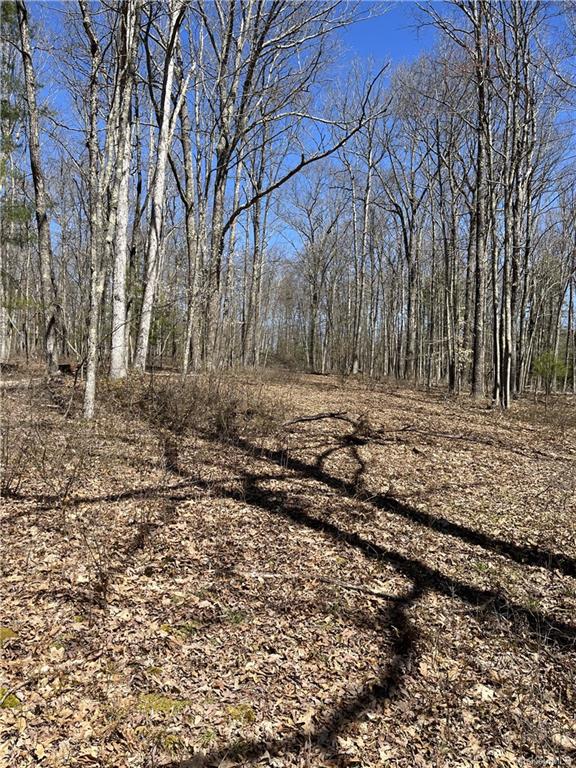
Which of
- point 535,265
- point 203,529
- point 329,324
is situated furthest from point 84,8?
point 329,324

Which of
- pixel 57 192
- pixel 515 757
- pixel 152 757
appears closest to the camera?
pixel 152 757

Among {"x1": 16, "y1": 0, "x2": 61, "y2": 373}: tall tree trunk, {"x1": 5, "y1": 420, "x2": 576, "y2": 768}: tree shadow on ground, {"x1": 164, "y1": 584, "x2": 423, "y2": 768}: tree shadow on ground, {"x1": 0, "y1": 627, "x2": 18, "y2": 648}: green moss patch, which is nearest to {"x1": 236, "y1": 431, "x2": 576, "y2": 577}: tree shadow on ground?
{"x1": 5, "y1": 420, "x2": 576, "y2": 768}: tree shadow on ground

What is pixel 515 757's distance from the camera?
2.59 m

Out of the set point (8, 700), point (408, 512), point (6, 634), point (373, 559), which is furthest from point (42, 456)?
point (408, 512)

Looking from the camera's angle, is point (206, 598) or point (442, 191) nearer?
point (206, 598)

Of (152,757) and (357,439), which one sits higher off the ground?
(357,439)

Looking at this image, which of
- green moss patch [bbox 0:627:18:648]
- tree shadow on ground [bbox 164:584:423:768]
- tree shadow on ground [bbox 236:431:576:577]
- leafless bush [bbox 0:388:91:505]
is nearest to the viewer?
tree shadow on ground [bbox 164:584:423:768]

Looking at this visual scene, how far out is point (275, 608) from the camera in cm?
365

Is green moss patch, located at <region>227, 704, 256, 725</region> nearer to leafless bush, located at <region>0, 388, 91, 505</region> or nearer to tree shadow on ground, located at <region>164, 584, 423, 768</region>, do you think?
tree shadow on ground, located at <region>164, 584, 423, 768</region>

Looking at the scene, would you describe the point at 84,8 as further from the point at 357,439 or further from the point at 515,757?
the point at 515,757

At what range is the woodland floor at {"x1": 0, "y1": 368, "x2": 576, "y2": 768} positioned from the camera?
102 inches

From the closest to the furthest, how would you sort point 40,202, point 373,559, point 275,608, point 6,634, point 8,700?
point 8,700 → point 6,634 → point 275,608 → point 373,559 → point 40,202

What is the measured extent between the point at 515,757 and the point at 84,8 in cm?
1008

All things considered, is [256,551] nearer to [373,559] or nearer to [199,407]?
[373,559]
